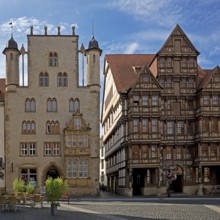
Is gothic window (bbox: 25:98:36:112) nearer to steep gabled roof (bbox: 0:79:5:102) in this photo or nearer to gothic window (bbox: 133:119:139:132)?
steep gabled roof (bbox: 0:79:5:102)

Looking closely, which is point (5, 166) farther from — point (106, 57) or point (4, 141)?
point (106, 57)

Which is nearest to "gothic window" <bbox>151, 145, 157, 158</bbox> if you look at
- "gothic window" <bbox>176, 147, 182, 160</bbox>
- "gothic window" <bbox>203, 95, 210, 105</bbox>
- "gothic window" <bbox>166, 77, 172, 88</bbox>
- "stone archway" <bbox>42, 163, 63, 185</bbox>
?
"gothic window" <bbox>176, 147, 182, 160</bbox>

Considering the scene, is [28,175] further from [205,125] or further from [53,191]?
[53,191]

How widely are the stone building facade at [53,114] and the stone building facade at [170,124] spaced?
423 cm

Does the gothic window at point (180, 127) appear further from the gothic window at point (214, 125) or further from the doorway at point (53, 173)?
the doorway at point (53, 173)

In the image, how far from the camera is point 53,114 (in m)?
61.9

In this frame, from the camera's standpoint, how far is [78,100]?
6222cm

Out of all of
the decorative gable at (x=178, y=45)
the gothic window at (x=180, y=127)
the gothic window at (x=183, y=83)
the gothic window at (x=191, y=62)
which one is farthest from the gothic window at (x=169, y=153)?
the decorative gable at (x=178, y=45)

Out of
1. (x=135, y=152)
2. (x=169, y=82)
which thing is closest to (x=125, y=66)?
(x=169, y=82)

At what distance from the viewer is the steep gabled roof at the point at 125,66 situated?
6519 centimetres

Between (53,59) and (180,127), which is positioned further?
(180,127)

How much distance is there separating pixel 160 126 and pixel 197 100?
5.77 m

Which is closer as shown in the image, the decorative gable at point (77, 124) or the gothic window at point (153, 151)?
the gothic window at point (153, 151)

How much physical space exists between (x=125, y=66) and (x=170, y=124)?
11.5 metres
